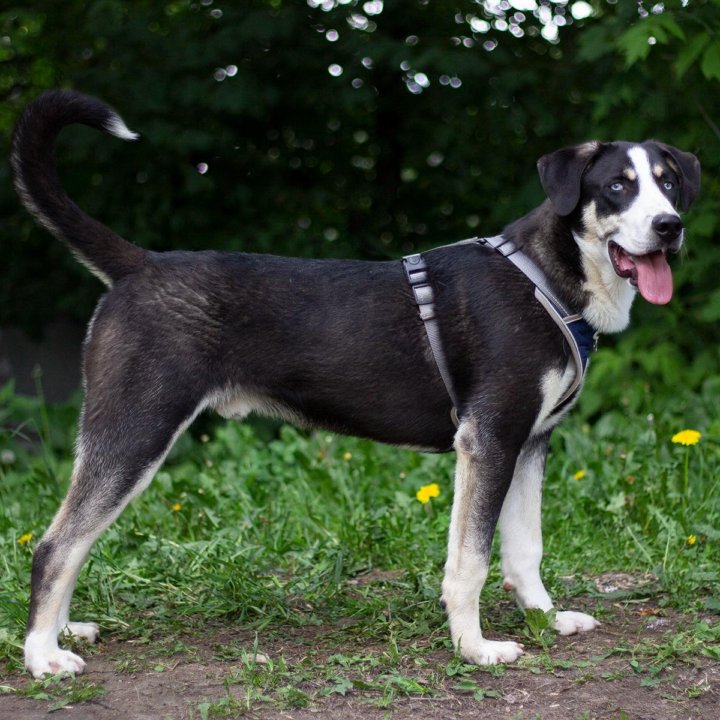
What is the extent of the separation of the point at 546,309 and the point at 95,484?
1.72 metres

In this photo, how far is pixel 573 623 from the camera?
13.2 feet

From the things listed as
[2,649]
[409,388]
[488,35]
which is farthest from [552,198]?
[488,35]

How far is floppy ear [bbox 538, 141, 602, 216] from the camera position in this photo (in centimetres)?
379

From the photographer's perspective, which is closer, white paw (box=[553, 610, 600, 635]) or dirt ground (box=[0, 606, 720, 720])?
dirt ground (box=[0, 606, 720, 720])

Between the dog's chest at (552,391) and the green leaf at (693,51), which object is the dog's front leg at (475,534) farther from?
the green leaf at (693,51)

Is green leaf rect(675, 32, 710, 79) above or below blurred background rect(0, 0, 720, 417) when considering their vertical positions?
above

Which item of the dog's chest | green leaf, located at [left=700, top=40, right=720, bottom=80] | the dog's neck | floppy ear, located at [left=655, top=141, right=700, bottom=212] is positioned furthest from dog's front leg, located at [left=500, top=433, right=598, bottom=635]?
green leaf, located at [left=700, top=40, right=720, bottom=80]

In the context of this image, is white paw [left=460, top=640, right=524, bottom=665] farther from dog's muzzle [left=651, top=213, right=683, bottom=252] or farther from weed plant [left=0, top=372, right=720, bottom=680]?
dog's muzzle [left=651, top=213, right=683, bottom=252]

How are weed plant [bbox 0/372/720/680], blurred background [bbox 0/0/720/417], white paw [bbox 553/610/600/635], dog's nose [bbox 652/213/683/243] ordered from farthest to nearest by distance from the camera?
blurred background [bbox 0/0/720/417] → weed plant [bbox 0/372/720/680] → white paw [bbox 553/610/600/635] → dog's nose [bbox 652/213/683/243]

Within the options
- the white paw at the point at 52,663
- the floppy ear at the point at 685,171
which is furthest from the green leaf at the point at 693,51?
the white paw at the point at 52,663

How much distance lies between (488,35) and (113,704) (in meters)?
5.68

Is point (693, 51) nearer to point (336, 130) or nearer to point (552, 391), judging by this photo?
point (552, 391)

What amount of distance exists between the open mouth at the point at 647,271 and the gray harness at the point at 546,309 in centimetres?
24

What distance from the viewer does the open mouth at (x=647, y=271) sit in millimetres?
3697
